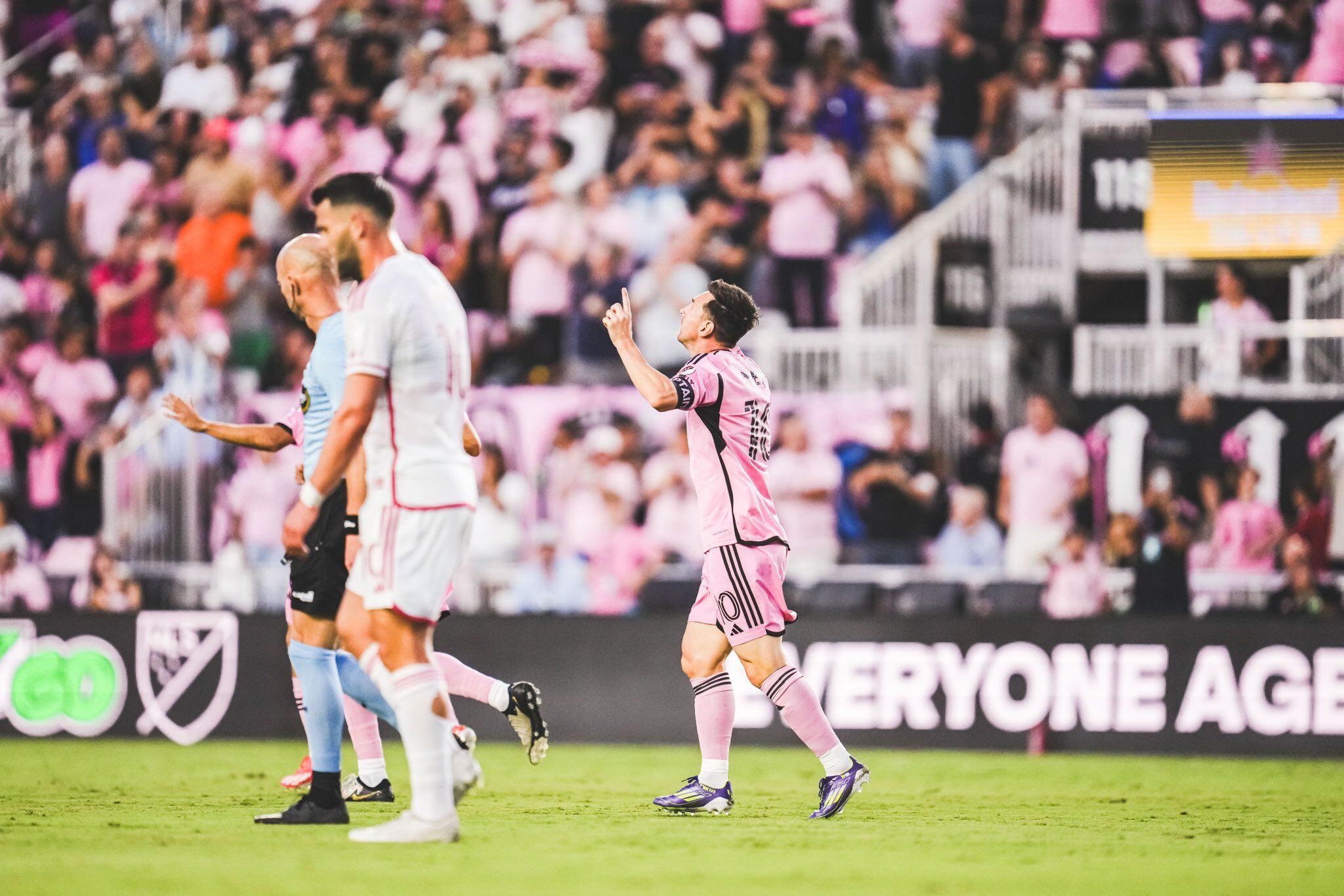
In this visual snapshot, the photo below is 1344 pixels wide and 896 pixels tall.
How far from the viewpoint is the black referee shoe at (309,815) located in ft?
25.2

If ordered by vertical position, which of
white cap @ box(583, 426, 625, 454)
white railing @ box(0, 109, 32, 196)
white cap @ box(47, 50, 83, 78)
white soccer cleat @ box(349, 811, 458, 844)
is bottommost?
white soccer cleat @ box(349, 811, 458, 844)

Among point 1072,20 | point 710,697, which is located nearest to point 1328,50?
point 1072,20

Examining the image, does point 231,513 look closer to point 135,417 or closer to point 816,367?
point 135,417

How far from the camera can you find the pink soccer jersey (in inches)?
329

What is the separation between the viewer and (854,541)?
15.0 meters

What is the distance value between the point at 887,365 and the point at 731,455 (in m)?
7.39

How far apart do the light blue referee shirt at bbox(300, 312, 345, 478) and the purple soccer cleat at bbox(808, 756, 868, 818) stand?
2.56 meters

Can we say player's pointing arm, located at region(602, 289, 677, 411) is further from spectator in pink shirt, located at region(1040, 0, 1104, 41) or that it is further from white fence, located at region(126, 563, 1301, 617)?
spectator in pink shirt, located at region(1040, 0, 1104, 41)

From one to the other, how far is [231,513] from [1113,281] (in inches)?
298

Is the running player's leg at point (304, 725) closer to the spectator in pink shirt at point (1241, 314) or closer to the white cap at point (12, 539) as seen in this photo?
the white cap at point (12, 539)

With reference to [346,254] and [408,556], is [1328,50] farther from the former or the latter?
[408,556]

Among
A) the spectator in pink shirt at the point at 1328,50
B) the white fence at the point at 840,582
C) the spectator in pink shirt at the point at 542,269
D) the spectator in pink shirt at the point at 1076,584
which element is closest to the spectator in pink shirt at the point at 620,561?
the white fence at the point at 840,582

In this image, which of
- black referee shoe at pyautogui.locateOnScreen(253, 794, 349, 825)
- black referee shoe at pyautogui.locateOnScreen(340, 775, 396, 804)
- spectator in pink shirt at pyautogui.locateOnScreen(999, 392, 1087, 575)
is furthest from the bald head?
spectator in pink shirt at pyautogui.locateOnScreen(999, 392, 1087, 575)

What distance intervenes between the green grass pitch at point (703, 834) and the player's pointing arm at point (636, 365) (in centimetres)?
175
